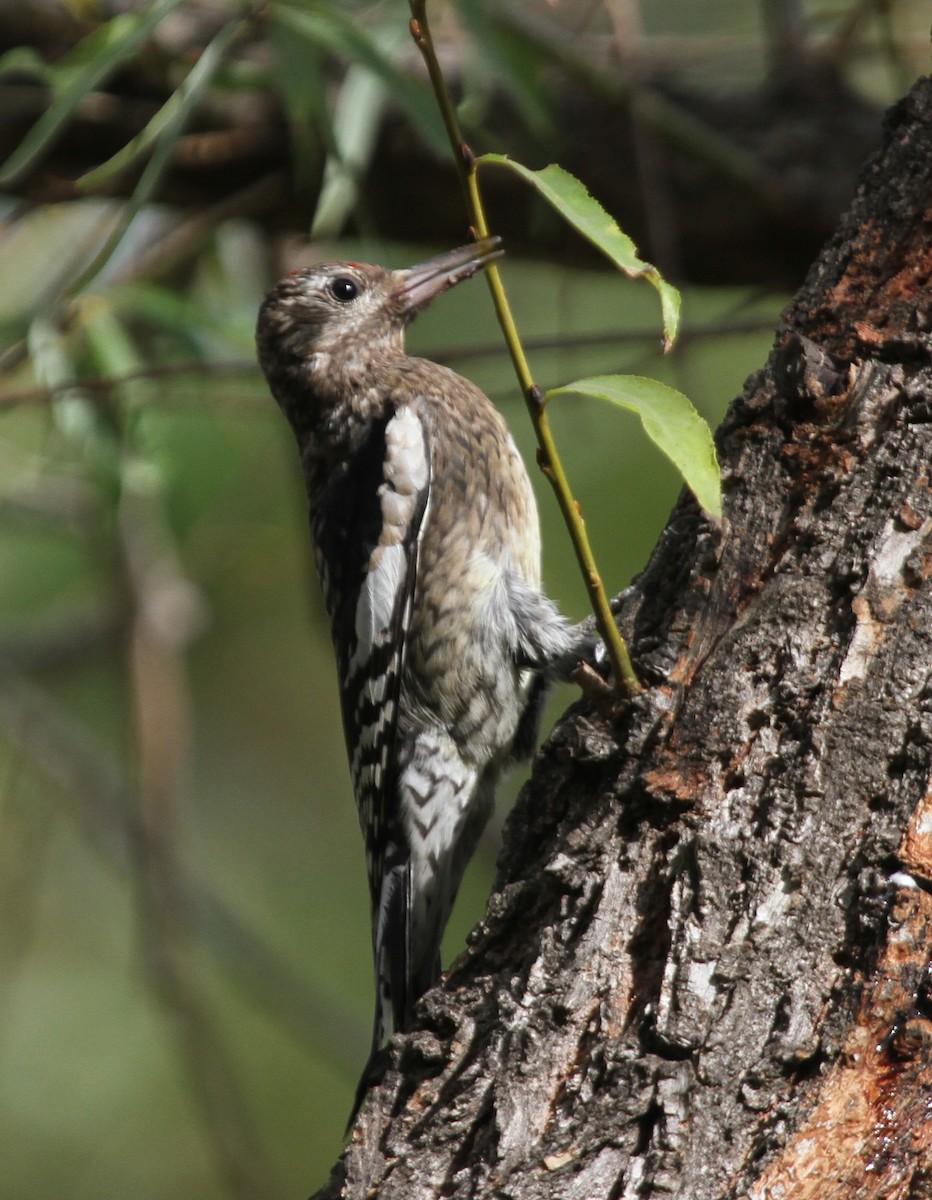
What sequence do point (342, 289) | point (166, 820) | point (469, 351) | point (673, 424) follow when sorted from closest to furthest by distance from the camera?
point (673, 424) < point (469, 351) < point (342, 289) < point (166, 820)

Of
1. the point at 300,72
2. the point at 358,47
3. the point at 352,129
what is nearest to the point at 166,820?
the point at 352,129

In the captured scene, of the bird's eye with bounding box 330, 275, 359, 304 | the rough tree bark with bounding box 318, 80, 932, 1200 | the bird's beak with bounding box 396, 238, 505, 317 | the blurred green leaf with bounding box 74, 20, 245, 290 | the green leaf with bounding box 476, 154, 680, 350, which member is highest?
the bird's eye with bounding box 330, 275, 359, 304

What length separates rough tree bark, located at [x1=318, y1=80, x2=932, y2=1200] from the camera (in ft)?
4.79

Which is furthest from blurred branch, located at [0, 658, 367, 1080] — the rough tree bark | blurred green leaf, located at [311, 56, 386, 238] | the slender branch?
the slender branch

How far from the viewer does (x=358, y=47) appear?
2504mm

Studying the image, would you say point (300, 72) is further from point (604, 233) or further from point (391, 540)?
point (604, 233)

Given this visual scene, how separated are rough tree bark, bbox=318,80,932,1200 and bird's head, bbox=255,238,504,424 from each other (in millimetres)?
1457

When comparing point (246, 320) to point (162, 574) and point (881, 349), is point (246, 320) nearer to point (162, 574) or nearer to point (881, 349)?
point (162, 574)

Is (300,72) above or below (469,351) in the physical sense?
above

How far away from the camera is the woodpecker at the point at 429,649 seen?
106 inches

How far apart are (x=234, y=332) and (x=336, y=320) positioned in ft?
1.05

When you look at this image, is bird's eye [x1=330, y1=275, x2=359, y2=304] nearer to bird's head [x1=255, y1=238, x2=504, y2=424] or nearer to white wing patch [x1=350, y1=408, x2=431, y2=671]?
bird's head [x1=255, y1=238, x2=504, y2=424]

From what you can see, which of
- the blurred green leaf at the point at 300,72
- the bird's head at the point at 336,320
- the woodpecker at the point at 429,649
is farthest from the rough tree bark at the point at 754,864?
the bird's head at the point at 336,320

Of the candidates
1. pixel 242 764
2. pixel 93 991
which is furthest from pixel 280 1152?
pixel 242 764
